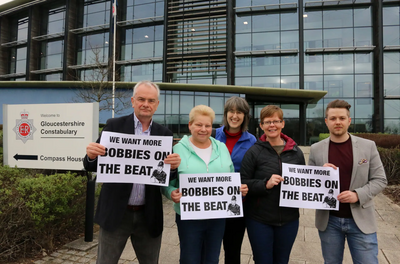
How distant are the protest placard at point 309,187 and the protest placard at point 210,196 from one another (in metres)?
0.48

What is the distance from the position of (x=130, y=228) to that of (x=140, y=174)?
0.52 meters

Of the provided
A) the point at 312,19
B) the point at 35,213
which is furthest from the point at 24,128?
the point at 312,19

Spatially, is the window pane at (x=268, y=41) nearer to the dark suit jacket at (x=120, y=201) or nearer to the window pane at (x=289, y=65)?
the window pane at (x=289, y=65)

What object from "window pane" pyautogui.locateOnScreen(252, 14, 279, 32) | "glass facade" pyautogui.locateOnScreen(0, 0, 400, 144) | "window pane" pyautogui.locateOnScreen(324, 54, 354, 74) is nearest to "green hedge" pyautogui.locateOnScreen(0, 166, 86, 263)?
"glass facade" pyautogui.locateOnScreen(0, 0, 400, 144)

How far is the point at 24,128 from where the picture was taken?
5.05 m

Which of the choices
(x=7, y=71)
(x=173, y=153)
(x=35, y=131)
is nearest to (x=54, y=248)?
(x=35, y=131)

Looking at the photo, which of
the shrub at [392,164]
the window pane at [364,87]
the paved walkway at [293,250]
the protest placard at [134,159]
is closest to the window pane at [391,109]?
the window pane at [364,87]

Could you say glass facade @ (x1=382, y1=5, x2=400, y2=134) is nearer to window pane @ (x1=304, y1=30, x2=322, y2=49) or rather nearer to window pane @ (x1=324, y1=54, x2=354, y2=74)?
window pane @ (x1=324, y1=54, x2=354, y2=74)

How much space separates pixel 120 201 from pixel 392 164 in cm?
989

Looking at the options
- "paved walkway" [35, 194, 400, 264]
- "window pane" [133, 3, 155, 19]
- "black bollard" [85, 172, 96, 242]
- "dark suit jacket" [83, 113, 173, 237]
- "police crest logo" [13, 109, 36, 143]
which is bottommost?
"paved walkway" [35, 194, 400, 264]

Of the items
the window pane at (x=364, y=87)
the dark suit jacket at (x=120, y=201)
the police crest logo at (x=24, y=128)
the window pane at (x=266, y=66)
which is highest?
the window pane at (x=266, y=66)

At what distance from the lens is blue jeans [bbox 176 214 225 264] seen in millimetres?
2441

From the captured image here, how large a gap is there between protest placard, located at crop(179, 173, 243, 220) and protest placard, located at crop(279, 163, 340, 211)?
0.48 meters

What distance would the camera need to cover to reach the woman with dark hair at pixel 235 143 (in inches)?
113
